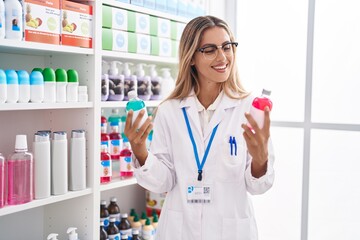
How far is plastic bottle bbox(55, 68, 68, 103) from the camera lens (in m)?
2.11

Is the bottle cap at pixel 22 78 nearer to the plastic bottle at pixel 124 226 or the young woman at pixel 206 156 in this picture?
the young woman at pixel 206 156

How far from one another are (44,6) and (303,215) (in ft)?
7.24

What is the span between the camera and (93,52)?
7.45ft

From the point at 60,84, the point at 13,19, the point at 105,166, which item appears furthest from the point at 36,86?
the point at 105,166

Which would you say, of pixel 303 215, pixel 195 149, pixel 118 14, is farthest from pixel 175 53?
pixel 303 215

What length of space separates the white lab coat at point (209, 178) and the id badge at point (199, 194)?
0.06 ft

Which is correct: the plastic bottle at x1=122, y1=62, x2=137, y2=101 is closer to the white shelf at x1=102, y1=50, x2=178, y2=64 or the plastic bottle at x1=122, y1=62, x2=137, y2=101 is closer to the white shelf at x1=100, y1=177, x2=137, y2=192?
the white shelf at x1=102, y1=50, x2=178, y2=64

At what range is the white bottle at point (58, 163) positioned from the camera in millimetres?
2113

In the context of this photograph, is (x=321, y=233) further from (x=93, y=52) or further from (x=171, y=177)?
(x=93, y=52)

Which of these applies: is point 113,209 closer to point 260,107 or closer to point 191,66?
point 191,66

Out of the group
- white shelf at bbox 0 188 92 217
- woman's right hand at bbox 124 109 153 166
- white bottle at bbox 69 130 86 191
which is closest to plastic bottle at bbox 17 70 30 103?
white bottle at bbox 69 130 86 191

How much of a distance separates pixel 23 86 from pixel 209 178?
0.97 meters

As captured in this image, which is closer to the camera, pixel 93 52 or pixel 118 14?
pixel 93 52

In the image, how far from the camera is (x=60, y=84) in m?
2.12
